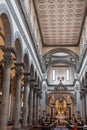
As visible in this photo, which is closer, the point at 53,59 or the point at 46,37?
the point at 46,37

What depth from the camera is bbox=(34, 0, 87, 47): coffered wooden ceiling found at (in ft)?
65.0

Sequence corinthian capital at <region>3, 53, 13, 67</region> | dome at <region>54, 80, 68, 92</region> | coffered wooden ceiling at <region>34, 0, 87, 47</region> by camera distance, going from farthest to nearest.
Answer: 1. dome at <region>54, 80, 68, 92</region>
2. coffered wooden ceiling at <region>34, 0, 87, 47</region>
3. corinthian capital at <region>3, 53, 13, 67</region>

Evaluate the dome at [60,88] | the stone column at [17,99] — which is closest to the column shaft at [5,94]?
the stone column at [17,99]

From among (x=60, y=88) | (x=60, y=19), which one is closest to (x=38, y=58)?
(x=60, y=19)

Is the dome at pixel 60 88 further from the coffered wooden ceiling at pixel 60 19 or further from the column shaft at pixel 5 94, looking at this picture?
the column shaft at pixel 5 94

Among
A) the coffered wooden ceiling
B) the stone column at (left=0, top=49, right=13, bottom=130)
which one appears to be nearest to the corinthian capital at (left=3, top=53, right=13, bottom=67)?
the stone column at (left=0, top=49, right=13, bottom=130)

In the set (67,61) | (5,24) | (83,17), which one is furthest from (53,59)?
(5,24)

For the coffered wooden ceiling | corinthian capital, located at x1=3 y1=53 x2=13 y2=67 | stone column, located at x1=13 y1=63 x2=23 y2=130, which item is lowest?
stone column, located at x1=13 y1=63 x2=23 y2=130

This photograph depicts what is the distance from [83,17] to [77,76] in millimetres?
11109

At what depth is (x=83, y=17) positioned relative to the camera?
2148cm

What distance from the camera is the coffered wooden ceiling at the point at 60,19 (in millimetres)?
19798

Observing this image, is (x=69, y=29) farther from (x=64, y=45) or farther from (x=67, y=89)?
(x=67, y=89)

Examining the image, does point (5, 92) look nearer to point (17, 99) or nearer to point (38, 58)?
point (17, 99)

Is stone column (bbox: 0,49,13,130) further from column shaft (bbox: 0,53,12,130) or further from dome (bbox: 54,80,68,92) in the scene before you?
dome (bbox: 54,80,68,92)
